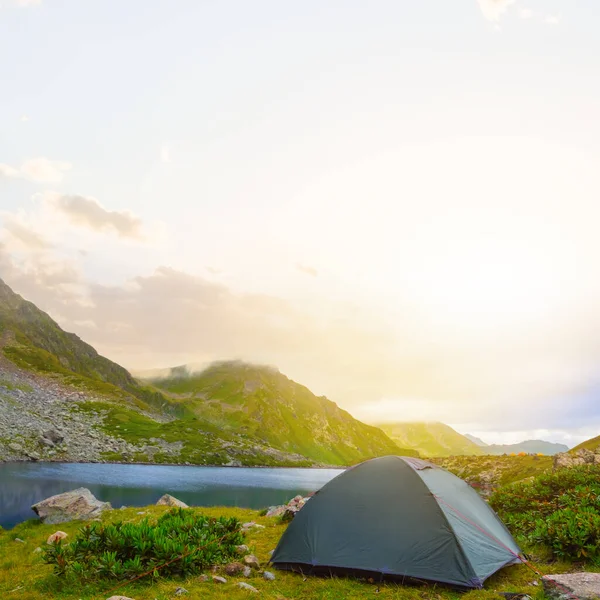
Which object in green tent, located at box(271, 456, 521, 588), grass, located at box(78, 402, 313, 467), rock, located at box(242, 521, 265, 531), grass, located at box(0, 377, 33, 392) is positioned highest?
green tent, located at box(271, 456, 521, 588)

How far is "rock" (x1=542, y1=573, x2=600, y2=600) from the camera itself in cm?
867

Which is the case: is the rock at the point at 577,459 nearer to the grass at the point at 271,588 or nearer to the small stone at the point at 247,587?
the grass at the point at 271,588

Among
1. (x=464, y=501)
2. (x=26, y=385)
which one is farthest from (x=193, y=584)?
(x=26, y=385)

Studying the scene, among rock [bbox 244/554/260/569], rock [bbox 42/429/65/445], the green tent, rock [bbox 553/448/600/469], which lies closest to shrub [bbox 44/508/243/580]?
rock [bbox 244/554/260/569]

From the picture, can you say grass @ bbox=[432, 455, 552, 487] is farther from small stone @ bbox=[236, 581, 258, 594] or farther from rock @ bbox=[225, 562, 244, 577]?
small stone @ bbox=[236, 581, 258, 594]

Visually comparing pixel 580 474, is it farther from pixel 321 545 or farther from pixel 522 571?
pixel 321 545

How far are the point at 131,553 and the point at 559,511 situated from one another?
573 inches

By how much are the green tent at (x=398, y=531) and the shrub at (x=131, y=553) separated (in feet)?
8.35

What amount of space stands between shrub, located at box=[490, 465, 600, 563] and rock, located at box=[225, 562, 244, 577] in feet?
32.2

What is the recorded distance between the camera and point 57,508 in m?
23.9

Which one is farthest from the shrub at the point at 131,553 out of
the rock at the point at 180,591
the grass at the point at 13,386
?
the grass at the point at 13,386

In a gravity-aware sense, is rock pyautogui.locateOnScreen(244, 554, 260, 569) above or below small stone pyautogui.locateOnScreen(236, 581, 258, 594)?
below

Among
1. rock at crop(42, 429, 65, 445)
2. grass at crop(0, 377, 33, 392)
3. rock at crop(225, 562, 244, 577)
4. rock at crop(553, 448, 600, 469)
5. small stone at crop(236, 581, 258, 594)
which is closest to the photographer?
small stone at crop(236, 581, 258, 594)

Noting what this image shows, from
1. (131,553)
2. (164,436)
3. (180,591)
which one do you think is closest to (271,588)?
(180,591)
